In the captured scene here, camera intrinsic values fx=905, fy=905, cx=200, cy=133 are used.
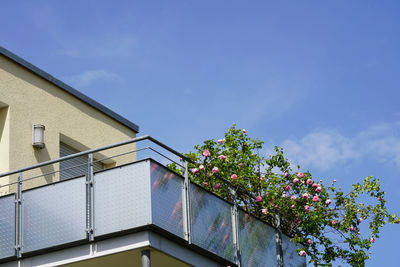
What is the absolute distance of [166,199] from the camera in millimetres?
11984

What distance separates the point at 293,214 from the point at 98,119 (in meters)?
4.40

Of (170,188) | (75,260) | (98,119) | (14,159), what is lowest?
(75,260)

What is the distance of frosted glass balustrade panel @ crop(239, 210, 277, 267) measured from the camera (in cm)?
1386

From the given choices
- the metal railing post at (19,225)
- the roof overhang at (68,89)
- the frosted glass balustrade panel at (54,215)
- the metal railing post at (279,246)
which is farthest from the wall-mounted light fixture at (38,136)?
the metal railing post at (279,246)

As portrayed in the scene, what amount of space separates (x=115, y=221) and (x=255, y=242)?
3271mm

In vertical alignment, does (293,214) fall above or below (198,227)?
above

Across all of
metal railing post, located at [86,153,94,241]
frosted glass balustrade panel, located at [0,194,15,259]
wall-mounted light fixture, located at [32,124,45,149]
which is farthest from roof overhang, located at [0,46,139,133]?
metal railing post, located at [86,153,94,241]

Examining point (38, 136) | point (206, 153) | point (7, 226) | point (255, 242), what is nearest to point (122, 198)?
point (7, 226)

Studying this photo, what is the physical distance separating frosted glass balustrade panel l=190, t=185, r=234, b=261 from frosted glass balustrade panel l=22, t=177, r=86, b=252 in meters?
1.57

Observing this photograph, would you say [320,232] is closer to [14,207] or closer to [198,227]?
[198,227]

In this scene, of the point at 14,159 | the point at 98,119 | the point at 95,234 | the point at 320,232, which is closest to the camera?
the point at 95,234

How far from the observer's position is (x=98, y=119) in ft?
57.8

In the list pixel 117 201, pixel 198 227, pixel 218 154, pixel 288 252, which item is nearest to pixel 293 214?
pixel 288 252

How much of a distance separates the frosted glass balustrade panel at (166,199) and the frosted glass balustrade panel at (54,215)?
3.27 feet
